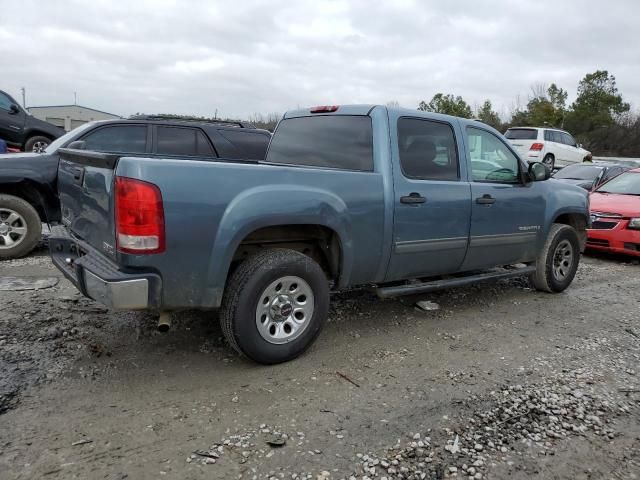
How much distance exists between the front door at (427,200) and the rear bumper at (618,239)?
4774mm

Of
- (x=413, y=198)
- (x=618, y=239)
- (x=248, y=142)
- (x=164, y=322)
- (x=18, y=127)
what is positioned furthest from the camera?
(x=18, y=127)

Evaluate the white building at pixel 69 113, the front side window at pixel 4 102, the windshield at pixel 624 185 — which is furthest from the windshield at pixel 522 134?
the white building at pixel 69 113

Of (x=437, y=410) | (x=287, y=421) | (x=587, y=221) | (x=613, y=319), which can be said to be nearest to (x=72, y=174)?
(x=287, y=421)

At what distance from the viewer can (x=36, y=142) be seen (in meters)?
12.7

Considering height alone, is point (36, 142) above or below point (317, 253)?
above

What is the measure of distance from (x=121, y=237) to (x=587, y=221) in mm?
5373

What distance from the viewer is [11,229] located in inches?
242

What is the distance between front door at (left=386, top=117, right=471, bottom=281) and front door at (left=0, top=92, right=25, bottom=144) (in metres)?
11.4

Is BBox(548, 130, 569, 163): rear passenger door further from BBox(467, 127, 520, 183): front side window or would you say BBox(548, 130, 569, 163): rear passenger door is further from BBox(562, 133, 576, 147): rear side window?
BBox(467, 127, 520, 183): front side window

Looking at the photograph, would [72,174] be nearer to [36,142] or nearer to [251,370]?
[251,370]

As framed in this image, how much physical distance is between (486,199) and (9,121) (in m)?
11.9

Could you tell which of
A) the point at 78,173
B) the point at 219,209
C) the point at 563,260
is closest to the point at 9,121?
the point at 78,173

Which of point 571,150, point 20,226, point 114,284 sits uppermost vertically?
point 571,150

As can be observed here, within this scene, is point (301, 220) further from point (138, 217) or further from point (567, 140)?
point (567, 140)
